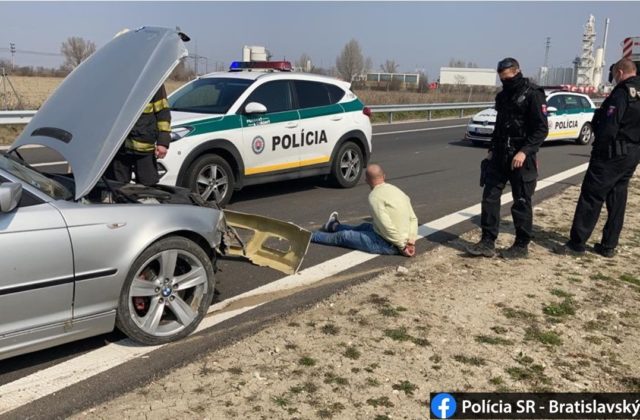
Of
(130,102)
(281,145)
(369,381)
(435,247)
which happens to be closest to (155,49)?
(130,102)

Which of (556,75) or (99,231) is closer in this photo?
(99,231)

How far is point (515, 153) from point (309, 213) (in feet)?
9.29

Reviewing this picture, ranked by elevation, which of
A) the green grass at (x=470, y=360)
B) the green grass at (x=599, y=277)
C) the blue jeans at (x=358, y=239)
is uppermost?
the blue jeans at (x=358, y=239)

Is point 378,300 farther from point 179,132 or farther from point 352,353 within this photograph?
point 179,132

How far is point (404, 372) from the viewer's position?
141 inches

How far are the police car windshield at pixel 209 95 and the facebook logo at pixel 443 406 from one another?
5165 millimetres

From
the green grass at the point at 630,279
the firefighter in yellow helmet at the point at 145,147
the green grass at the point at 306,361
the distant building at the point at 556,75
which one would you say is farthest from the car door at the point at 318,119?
the distant building at the point at 556,75

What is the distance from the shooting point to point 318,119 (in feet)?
28.4

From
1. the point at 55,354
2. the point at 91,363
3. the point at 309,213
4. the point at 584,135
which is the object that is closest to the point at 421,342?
the point at 91,363

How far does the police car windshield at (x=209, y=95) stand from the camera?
773 cm

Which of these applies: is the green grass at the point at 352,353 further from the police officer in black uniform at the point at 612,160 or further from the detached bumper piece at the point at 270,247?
the police officer in black uniform at the point at 612,160

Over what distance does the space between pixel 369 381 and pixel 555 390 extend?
1073mm

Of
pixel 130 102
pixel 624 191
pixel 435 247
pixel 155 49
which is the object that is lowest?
pixel 435 247

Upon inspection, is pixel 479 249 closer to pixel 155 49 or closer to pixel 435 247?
pixel 435 247
